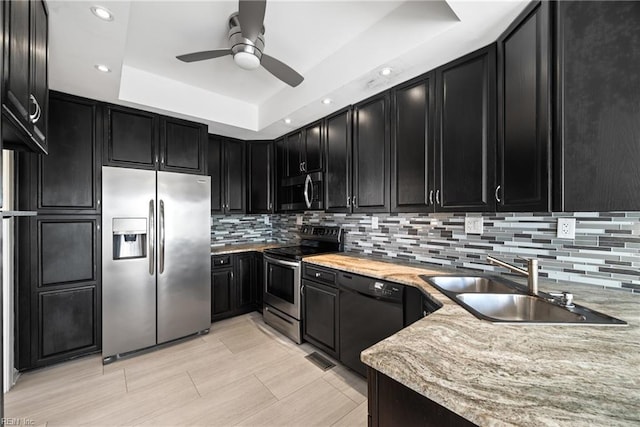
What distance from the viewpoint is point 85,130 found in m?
2.45

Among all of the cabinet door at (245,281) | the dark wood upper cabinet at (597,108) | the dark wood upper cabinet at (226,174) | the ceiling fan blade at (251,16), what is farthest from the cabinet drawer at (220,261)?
the dark wood upper cabinet at (597,108)

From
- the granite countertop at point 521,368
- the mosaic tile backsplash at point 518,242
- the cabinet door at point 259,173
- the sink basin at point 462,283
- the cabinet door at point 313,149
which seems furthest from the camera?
the cabinet door at point 259,173

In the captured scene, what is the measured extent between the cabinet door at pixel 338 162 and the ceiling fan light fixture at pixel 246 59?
1.02m

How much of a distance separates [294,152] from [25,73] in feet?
8.02

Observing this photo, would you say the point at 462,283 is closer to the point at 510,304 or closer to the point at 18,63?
the point at 510,304

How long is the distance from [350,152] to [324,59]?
0.87 meters

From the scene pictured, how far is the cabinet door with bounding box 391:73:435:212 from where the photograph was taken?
76.7 inches

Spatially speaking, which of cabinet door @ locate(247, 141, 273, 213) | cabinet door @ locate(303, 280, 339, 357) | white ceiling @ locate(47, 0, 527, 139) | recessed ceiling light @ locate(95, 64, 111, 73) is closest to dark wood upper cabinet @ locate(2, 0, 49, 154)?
white ceiling @ locate(47, 0, 527, 139)

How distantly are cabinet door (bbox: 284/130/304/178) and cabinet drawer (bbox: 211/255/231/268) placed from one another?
4.27 ft

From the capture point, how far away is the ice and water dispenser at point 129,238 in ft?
8.21

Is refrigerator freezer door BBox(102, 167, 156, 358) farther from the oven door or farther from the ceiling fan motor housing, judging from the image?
the ceiling fan motor housing

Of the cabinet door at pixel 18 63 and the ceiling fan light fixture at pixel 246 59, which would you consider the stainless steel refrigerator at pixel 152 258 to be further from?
the cabinet door at pixel 18 63

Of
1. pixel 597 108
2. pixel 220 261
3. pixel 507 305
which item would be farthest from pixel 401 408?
pixel 220 261

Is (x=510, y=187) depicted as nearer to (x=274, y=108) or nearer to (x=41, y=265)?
(x=274, y=108)
